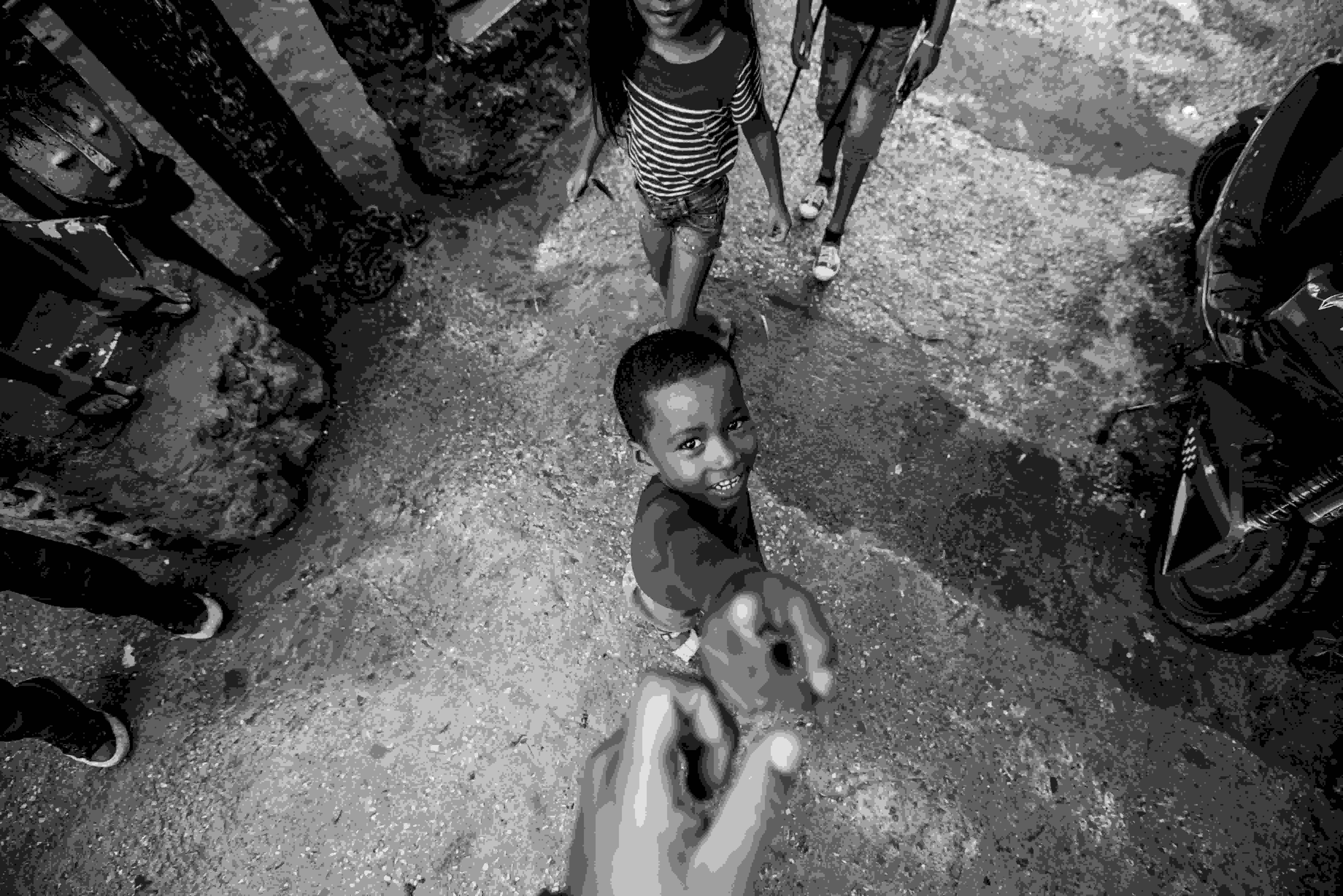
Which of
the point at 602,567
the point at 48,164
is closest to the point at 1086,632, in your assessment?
the point at 602,567

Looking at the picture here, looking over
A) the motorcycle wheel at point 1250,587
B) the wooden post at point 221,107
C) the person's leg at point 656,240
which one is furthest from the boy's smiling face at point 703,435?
the wooden post at point 221,107

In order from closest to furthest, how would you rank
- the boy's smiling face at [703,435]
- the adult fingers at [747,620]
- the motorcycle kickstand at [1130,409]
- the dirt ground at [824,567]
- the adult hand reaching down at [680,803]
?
the adult hand reaching down at [680,803]
the adult fingers at [747,620]
the boy's smiling face at [703,435]
the dirt ground at [824,567]
the motorcycle kickstand at [1130,409]

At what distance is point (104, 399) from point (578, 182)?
185 cm

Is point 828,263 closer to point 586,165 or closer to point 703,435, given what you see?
point 586,165

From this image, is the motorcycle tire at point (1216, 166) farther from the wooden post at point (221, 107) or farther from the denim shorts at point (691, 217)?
the wooden post at point (221, 107)

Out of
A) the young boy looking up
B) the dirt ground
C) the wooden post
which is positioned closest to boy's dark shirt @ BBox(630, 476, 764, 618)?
the young boy looking up

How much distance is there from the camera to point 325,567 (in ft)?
8.58

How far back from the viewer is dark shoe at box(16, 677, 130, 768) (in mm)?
2115

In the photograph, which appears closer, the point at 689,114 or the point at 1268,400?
the point at 689,114

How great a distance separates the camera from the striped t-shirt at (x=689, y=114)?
→ 6.07 feet

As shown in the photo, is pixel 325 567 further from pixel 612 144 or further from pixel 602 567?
pixel 612 144

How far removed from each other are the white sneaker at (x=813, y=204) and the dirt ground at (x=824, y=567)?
124 millimetres

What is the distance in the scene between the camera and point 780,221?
2.39 meters

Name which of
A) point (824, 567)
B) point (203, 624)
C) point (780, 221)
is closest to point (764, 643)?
point (824, 567)
